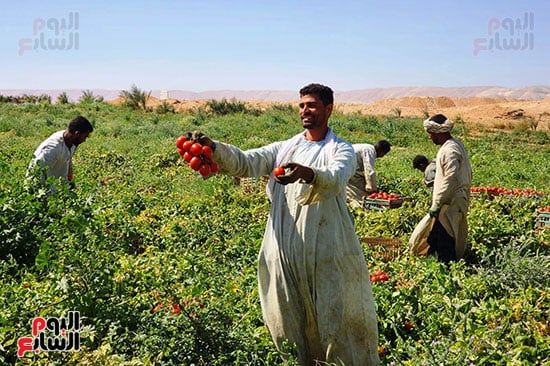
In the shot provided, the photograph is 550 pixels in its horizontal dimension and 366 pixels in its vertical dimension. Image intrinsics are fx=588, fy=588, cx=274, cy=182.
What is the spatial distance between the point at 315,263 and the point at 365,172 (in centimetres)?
467

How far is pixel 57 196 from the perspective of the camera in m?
3.95

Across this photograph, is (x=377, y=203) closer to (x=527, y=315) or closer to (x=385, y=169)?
(x=527, y=315)

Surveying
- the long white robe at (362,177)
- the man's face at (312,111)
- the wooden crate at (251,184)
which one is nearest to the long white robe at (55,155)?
the man's face at (312,111)

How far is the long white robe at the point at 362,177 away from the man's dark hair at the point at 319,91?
4.40 meters

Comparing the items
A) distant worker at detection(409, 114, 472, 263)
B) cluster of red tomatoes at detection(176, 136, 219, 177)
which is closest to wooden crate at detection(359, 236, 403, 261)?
distant worker at detection(409, 114, 472, 263)

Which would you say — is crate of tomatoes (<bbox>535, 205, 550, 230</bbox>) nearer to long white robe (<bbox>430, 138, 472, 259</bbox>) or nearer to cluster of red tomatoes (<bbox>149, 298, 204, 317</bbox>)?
long white robe (<bbox>430, 138, 472, 259</bbox>)

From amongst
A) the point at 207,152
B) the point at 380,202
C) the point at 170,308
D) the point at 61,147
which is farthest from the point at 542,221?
the point at 61,147

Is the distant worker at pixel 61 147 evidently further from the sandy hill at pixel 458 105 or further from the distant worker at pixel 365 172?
the sandy hill at pixel 458 105

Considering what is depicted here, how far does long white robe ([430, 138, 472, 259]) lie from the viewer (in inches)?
217

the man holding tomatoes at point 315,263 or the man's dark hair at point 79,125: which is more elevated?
the man's dark hair at point 79,125

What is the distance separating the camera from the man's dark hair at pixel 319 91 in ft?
10.4

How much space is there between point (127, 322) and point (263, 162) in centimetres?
129

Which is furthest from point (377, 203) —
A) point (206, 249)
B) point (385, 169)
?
point (385, 169)

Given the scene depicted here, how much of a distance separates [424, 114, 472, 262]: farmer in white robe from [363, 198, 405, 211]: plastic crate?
5.38 ft
